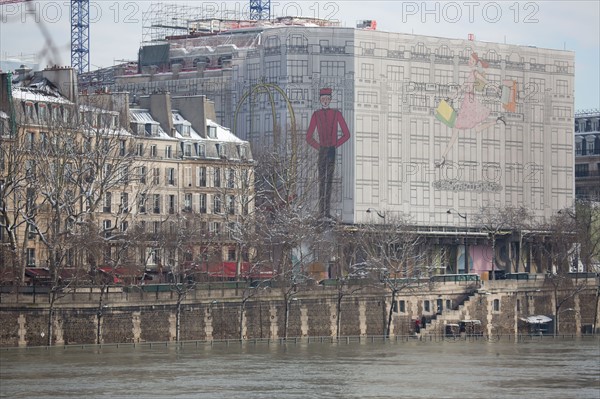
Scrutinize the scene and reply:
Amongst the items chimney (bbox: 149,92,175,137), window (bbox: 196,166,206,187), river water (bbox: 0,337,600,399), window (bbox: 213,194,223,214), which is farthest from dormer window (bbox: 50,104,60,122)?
river water (bbox: 0,337,600,399)

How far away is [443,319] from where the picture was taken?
423 ft

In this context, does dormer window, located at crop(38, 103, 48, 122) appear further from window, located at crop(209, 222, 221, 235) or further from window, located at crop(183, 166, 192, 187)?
window, located at crop(209, 222, 221, 235)

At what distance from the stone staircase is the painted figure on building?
26144 millimetres

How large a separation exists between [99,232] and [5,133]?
931 centimetres

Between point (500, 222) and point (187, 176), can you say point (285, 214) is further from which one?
point (500, 222)

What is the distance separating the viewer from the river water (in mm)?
90062

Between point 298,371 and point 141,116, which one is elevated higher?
point 141,116

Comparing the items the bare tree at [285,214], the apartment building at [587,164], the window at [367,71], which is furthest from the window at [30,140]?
the apartment building at [587,164]

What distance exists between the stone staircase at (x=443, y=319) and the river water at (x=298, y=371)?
9.65 metres

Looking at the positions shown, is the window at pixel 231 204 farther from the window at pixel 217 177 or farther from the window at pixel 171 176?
the window at pixel 171 176

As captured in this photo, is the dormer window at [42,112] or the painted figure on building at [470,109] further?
the painted figure on building at [470,109]

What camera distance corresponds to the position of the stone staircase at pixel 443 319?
127625mm

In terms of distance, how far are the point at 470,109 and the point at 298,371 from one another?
61096 millimetres

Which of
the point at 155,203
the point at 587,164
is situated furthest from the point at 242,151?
the point at 587,164
